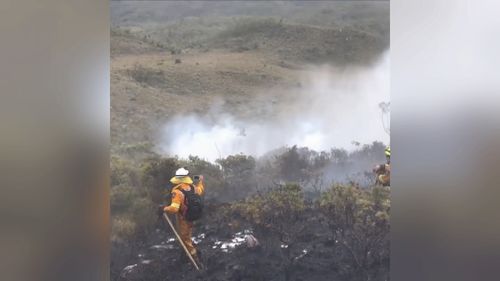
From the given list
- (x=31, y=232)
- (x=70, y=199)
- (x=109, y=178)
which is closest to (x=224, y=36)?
(x=109, y=178)

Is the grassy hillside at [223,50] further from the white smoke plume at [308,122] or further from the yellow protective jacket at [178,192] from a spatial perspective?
the yellow protective jacket at [178,192]

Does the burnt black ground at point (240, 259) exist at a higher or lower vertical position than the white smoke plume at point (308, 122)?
lower

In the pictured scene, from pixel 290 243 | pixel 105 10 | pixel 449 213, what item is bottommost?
pixel 290 243

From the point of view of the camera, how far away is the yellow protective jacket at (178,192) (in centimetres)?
560

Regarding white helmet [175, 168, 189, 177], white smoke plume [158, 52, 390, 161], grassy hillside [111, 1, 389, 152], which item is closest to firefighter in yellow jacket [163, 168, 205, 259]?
white helmet [175, 168, 189, 177]

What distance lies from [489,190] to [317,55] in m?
1.99

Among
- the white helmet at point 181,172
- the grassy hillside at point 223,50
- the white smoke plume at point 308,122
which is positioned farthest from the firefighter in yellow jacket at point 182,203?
the grassy hillside at point 223,50

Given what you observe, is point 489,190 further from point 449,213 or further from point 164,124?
point 164,124

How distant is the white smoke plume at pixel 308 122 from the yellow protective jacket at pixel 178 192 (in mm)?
240

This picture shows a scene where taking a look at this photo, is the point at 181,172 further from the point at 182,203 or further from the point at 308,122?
the point at 308,122

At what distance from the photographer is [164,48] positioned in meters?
5.86

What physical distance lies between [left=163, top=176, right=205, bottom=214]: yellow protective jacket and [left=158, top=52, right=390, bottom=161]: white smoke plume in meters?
0.24

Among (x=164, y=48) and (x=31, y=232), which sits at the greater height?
(x=164, y=48)

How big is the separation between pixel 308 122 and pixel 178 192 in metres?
1.36
